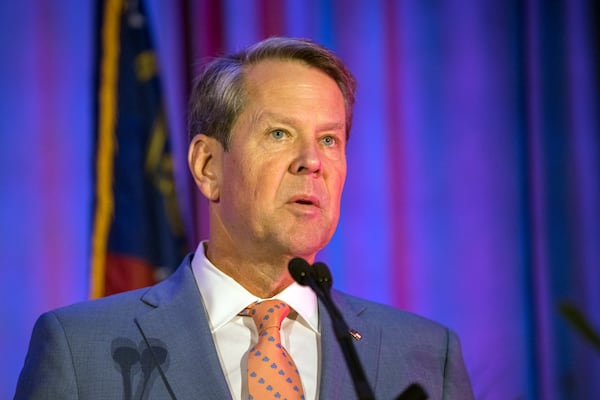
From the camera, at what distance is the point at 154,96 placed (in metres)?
3.22

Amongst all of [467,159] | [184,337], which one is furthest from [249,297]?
[467,159]

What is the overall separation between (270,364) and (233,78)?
29.7 inches

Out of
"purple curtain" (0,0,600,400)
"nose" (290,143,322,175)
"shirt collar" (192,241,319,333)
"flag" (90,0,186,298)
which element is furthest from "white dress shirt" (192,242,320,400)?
"purple curtain" (0,0,600,400)

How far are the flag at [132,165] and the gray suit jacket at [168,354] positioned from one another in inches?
36.1

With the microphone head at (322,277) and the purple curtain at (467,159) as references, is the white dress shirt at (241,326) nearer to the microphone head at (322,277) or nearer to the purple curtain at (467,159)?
the microphone head at (322,277)

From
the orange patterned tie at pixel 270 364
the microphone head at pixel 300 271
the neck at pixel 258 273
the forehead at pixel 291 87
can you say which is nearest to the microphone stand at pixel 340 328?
the microphone head at pixel 300 271

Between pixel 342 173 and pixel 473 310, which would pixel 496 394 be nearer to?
pixel 473 310

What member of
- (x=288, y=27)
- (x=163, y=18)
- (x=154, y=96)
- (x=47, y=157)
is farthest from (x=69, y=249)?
(x=288, y=27)

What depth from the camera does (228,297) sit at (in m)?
2.19

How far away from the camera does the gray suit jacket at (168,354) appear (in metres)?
1.97

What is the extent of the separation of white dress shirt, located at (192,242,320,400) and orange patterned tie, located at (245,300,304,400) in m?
0.03

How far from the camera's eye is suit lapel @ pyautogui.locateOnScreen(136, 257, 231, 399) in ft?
6.51

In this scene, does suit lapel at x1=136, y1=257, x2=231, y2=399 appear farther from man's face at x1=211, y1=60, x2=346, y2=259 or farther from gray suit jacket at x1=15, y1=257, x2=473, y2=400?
man's face at x1=211, y1=60, x2=346, y2=259

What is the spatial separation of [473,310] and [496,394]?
0.33m
